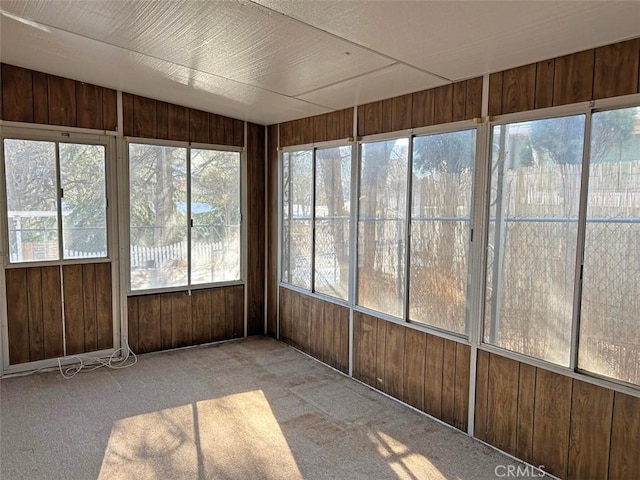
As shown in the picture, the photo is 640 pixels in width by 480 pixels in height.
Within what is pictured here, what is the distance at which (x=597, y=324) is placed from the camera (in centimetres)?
232

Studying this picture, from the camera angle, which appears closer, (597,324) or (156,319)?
(597,324)

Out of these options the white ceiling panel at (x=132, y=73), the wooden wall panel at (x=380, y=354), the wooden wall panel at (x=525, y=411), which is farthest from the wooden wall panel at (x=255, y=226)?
the wooden wall panel at (x=525, y=411)

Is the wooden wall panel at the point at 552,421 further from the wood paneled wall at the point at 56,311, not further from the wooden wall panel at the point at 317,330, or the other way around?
the wood paneled wall at the point at 56,311

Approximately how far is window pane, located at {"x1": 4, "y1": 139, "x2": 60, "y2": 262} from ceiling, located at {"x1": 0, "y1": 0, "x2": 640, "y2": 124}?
2.36 feet

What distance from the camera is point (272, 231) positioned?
5.14 metres

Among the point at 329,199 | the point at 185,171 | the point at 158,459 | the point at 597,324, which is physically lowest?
the point at 158,459

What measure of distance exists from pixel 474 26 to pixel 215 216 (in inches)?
136

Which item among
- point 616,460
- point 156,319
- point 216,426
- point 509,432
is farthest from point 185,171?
point 616,460

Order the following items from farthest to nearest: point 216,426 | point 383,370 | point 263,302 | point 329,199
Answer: point 263,302 → point 329,199 → point 383,370 → point 216,426

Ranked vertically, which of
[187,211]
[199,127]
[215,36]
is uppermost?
[215,36]

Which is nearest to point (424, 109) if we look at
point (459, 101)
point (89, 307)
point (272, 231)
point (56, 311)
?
point (459, 101)

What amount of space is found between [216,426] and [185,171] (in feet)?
8.72

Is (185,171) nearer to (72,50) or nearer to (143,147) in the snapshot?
(143,147)

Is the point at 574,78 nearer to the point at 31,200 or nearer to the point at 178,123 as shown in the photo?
the point at 178,123
